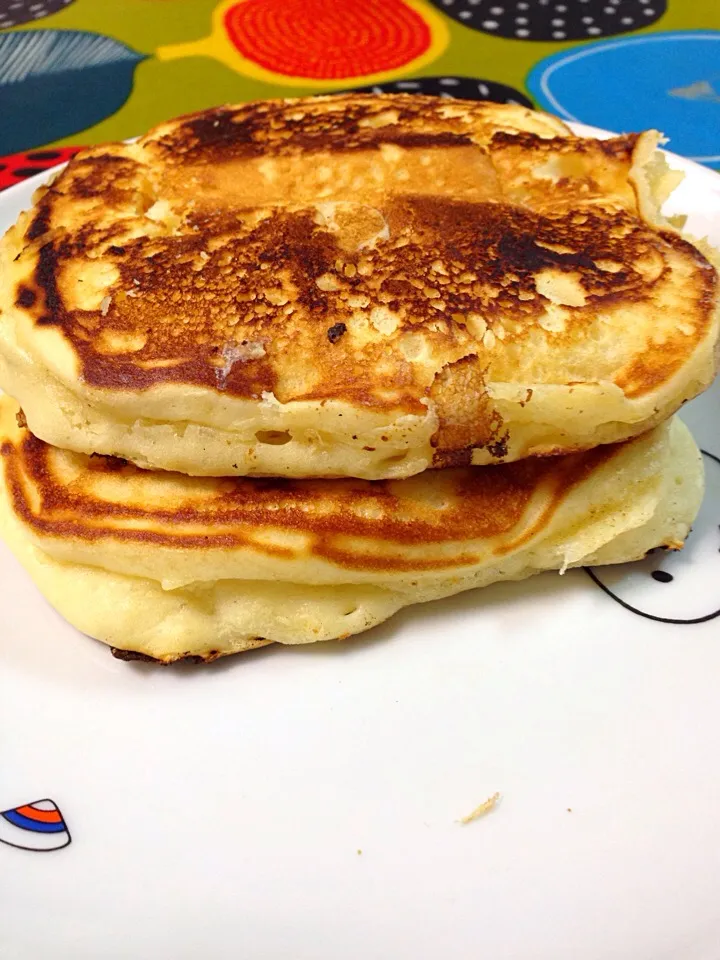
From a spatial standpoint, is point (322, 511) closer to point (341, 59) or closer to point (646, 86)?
point (646, 86)

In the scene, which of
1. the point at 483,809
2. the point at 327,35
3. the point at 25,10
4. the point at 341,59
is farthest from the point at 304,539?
the point at 25,10

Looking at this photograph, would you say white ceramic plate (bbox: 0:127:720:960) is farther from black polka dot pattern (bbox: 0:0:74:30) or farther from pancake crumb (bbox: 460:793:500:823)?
black polka dot pattern (bbox: 0:0:74:30)

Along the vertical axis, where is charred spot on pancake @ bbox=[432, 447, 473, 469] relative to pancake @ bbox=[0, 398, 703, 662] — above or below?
above

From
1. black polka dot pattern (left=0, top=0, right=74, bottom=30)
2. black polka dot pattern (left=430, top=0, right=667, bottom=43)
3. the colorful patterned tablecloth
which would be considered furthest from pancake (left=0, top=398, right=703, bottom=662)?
black polka dot pattern (left=0, top=0, right=74, bottom=30)

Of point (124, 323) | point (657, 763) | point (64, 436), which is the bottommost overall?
point (657, 763)

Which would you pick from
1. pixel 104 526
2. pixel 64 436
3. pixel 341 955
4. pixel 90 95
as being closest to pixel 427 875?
pixel 341 955

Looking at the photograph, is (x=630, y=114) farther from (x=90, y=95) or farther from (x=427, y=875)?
(x=427, y=875)

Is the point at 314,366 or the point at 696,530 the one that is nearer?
the point at 314,366
